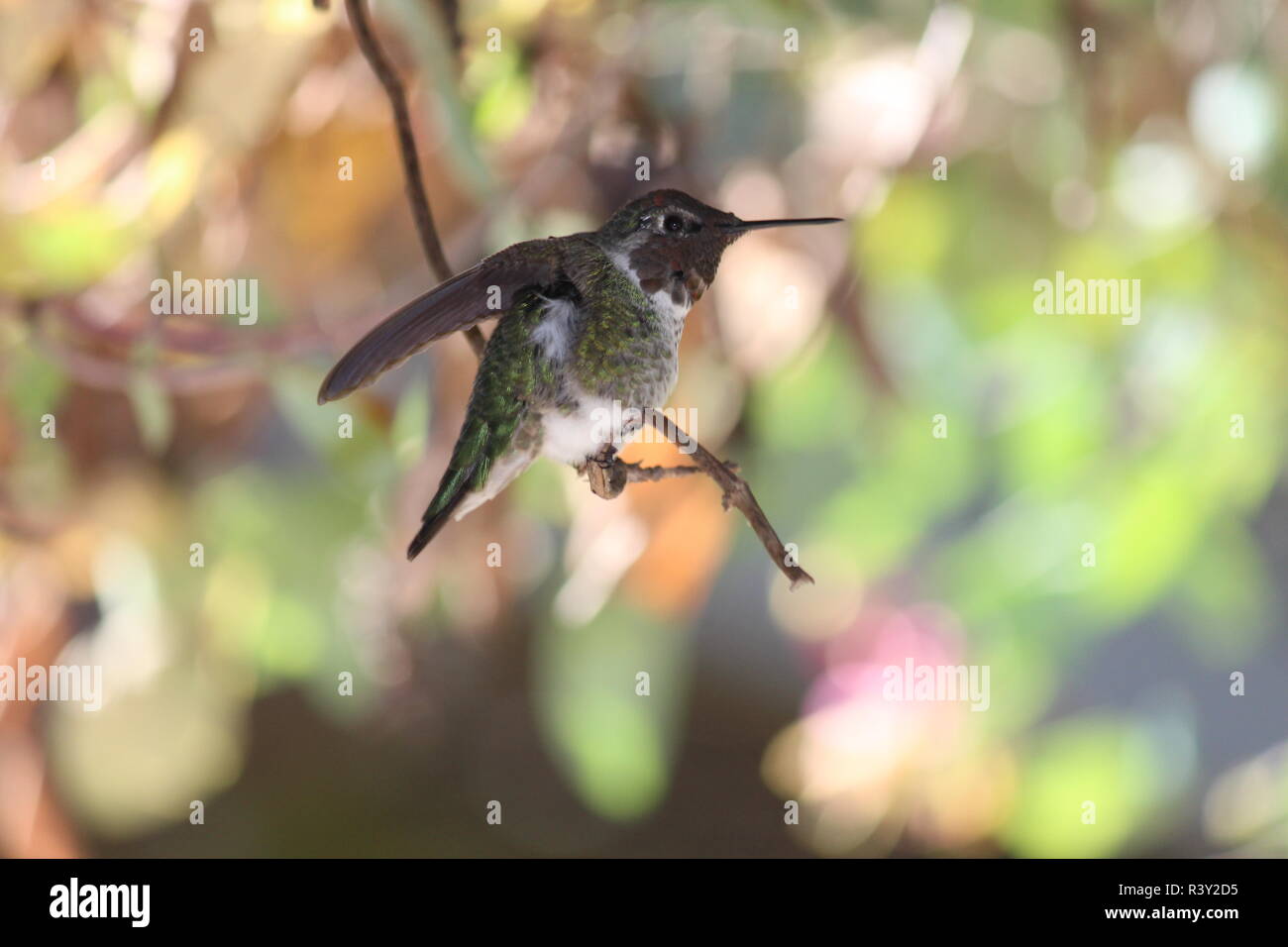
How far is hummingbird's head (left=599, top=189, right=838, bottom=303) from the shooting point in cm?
74

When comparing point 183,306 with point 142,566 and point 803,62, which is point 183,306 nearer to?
point 142,566

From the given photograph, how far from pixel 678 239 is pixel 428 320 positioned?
20cm

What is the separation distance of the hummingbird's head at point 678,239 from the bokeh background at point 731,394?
37cm

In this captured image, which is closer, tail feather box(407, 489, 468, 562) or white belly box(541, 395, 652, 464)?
tail feather box(407, 489, 468, 562)

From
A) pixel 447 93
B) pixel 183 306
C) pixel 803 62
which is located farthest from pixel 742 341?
pixel 183 306

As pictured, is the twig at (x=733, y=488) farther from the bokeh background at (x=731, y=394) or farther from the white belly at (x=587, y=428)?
the bokeh background at (x=731, y=394)

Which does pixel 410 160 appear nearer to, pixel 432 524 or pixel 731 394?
pixel 432 524

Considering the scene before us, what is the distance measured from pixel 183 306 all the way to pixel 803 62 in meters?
0.67

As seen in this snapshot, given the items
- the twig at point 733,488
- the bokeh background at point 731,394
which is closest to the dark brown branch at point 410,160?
the twig at point 733,488

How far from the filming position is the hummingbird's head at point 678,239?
0.74m

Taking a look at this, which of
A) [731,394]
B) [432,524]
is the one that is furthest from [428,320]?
[731,394]

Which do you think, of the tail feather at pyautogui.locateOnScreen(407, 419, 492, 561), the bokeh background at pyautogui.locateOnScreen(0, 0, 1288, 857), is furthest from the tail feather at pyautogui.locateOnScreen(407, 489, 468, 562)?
the bokeh background at pyautogui.locateOnScreen(0, 0, 1288, 857)

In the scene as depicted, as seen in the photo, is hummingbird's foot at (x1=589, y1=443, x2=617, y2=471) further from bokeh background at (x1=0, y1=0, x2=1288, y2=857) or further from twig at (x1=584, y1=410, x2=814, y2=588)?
bokeh background at (x1=0, y1=0, x2=1288, y2=857)

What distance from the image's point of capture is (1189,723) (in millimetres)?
1371
